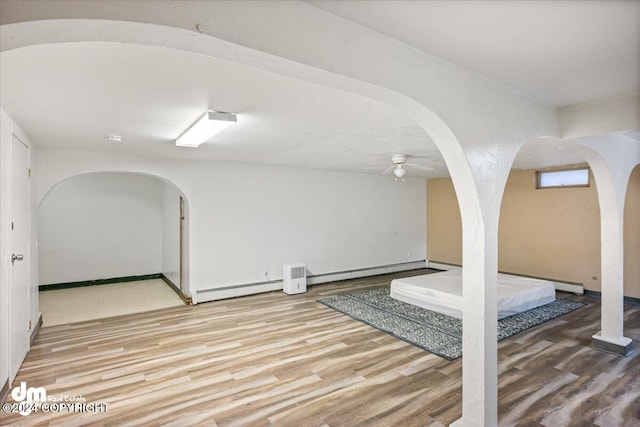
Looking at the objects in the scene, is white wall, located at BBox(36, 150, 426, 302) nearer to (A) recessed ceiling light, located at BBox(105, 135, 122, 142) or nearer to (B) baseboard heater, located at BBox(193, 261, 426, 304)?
(B) baseboard heater, located at BBox(193, 261, 426, 304)

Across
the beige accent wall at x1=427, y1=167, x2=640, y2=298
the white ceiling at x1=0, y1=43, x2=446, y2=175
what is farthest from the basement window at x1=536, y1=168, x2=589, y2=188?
the white ceiling at x1=0, y1=43, x2=446, y2=175

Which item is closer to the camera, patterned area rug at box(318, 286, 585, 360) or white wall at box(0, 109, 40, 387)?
white wall at box(0, 109, 40, 387)

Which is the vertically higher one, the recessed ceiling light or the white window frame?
the recessed ceiling light

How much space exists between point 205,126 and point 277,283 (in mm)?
3702

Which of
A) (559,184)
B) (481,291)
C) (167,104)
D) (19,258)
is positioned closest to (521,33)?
(481,291)

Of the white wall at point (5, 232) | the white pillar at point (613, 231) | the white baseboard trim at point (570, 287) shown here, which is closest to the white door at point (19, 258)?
the white wall at point (5, 232)

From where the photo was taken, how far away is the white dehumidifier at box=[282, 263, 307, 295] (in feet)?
18.6

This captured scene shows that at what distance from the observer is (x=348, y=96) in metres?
2.24

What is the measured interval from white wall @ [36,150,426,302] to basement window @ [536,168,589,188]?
265cm

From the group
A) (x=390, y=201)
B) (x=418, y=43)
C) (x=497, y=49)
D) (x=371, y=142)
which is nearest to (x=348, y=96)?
(x=418, y=43)

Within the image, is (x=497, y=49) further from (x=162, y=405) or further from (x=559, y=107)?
(x=162, y=405)

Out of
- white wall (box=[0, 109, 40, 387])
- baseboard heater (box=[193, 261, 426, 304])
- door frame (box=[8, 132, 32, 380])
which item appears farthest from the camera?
baseboard heater (box=[193, 261, 426, 304])

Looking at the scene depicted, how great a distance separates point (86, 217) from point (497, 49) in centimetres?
743

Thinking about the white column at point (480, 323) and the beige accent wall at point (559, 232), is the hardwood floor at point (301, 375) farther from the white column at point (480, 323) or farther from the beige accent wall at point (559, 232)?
the beige accent wall at point (559, 232)
